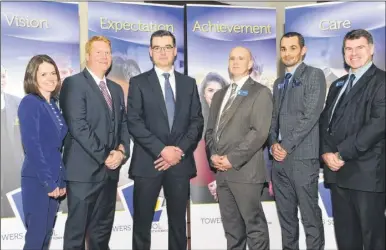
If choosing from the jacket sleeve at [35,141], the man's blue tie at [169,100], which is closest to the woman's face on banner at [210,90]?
the man's blue tie at [169,100]

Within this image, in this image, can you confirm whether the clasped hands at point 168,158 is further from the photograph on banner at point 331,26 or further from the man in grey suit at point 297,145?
the photograph on banner at point 331,26

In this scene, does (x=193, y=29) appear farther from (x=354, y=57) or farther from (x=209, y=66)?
(x=354, y=57)

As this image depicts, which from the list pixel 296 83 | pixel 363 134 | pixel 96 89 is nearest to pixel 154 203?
pixel 96 89

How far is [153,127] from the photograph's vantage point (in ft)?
11.1

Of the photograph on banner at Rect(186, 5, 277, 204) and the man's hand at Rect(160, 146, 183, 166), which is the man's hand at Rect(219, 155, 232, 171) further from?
the photograph on banner at Rect(186, 5, 277, 204)

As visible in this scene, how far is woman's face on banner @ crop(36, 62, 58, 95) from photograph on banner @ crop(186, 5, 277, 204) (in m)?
1.35

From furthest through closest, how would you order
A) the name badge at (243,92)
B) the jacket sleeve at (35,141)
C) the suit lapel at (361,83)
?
the name badge at (243,92), the suit lapel at (361,83), the jacket sleeve at (35,141)

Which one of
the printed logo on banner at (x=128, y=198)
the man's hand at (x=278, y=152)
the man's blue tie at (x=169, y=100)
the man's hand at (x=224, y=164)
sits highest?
the man's blue tie at (x=169, y=100)

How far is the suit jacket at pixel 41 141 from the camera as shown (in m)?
2.87

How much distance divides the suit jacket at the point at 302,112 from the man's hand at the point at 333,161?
0.72ft

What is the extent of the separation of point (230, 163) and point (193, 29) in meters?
1.42

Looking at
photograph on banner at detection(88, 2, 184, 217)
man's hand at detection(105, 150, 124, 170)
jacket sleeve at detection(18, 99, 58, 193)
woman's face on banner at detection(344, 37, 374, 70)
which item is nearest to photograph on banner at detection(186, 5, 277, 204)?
photograph on banner at detection(88, 2, 184, 217)

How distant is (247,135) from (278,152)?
0.34 m

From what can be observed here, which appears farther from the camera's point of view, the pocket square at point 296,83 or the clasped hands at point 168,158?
the pocket square at point 296,83
